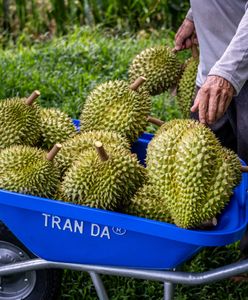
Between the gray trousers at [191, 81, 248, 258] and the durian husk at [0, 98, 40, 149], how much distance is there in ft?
2.44

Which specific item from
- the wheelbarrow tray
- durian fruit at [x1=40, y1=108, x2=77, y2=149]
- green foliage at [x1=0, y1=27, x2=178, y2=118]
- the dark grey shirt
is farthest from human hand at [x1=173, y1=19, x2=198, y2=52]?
green foliage at [x1=0, y1=27, x2=178, y2=118]

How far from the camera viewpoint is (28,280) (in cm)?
248

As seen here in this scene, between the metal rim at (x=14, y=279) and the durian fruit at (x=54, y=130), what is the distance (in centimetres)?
39

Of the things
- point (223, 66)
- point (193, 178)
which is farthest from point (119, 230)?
point (223, 66)

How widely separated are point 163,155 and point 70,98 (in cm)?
217

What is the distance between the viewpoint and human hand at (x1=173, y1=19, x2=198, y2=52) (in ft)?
9.64

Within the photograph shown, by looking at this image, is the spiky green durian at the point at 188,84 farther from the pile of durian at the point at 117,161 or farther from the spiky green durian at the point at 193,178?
the spiky green durian at the point at 193,178

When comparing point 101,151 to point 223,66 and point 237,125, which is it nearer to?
point 223,66

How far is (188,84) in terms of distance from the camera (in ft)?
9.37

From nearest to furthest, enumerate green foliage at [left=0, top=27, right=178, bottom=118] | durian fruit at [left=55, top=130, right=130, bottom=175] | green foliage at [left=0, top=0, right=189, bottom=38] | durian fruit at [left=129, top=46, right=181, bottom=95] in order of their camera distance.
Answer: durian fruit at [left=55, top=130, right=130, bottom=175] < durian fruit at [left=129, top=46, right=181, bottom=95] < green foliage at [left=0, top=27, right=178, bottom=118] < green foliage at [left=0, top=0, right=189, bottom=38]

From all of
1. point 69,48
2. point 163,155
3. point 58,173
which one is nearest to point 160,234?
point 163,155

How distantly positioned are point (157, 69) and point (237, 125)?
418 millimetres

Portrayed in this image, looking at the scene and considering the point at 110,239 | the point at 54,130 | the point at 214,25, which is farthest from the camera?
the point at 214,25

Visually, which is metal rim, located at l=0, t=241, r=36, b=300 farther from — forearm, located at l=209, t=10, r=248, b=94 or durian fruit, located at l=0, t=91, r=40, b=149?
forearm, located at l=209, t=10, r=248, b=94
